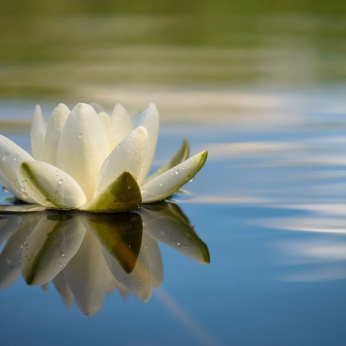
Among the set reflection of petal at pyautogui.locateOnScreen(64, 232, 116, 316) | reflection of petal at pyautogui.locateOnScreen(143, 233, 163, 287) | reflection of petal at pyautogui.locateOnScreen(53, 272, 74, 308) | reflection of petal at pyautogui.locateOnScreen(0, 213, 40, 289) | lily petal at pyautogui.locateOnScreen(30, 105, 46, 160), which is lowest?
reflection of petal at pyautogui.locateOnScreen(0, 213, 40, 289)

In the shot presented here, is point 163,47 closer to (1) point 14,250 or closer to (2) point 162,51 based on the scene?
(2) point 162,51

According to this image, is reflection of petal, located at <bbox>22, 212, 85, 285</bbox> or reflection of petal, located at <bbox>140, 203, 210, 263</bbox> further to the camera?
reflection of petal, located at <bbox>140, 203, 210, 263</bbox>

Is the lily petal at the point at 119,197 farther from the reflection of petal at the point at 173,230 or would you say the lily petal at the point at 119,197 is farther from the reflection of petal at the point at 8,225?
the reflection of petal at the point at 8,225

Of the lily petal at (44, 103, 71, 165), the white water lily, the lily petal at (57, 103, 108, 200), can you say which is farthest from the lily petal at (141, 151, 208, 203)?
the lily petal at (44, 103, 71, 165)

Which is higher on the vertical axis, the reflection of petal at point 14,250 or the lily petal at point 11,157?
the lily petal at point 11,157

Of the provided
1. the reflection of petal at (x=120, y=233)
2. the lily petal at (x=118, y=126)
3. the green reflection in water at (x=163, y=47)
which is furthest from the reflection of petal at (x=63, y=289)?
the green reflection in water at (x=163, y=47)

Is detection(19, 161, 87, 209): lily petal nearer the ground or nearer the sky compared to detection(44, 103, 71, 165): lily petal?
nearer the ground

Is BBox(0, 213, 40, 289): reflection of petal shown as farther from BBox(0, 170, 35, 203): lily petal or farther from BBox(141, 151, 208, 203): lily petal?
BBox(141, 151, 208, 203): lily petal

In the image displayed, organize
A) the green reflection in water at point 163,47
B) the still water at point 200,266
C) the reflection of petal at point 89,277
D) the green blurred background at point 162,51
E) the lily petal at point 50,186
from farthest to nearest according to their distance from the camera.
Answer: the green reflection in water at point 163,47, the green blurred background at point 162,51, the lily petal at point 50,186, the reflection of petal at point 89,277, the still water at point 200,266
